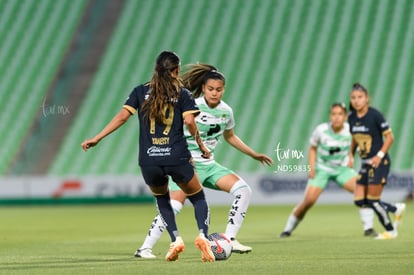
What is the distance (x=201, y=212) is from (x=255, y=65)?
20222 millimetres

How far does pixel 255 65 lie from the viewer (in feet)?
93.9

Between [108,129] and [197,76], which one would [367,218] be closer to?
[197,76]

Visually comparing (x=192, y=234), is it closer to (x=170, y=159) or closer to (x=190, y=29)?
(x=170, y=159)

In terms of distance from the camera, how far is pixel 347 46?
1142 inches

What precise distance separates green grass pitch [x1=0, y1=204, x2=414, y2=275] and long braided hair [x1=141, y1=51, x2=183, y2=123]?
1293 millimetres

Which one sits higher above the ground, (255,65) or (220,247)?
(220,247)

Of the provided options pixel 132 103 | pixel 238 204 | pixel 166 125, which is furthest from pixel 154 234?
pixel 132 103

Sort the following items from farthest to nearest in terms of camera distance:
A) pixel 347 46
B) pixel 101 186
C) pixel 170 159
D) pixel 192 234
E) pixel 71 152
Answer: pixel 347 46
pixel 71 152
pixel 101 186
pixel 192 234
pixel 170 159

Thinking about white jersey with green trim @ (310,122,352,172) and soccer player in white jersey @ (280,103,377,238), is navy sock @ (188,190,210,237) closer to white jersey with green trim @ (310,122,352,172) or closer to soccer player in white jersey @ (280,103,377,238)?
soccer player in white jersey @ (280,103,377,238)

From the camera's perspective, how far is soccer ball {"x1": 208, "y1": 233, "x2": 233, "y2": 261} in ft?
29.2

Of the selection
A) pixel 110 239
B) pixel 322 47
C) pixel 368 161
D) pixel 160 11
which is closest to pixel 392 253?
pixel 368 161

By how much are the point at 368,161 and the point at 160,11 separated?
63.5ft

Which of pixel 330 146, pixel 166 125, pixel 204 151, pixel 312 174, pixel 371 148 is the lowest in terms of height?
pixel 312 174

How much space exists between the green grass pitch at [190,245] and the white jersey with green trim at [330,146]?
1.00 m
